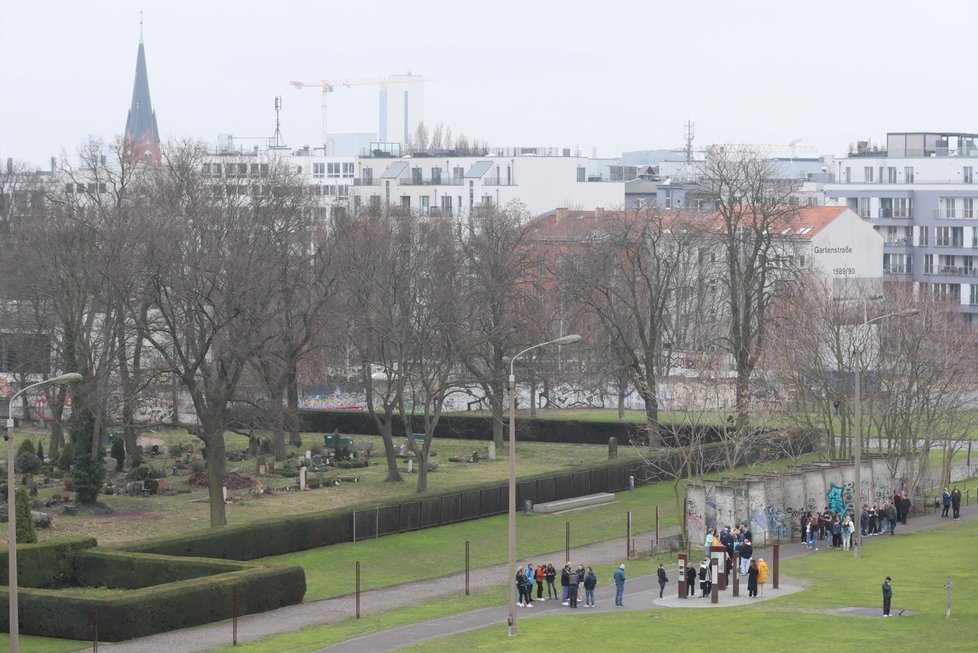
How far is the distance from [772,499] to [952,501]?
32.5 ft

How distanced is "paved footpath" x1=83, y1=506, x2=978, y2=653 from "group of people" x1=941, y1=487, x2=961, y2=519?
25.2ft

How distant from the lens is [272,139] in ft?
579

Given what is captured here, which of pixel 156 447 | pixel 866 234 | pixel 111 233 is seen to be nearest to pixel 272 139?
pixel 866 234

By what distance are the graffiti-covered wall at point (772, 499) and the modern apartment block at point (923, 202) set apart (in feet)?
221

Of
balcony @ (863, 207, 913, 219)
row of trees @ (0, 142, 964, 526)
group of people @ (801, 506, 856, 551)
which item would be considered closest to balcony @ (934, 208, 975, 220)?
balcony @ (863, 207, 913, 219)

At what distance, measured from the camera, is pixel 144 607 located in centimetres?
3869

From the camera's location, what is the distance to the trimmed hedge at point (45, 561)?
43.3 meters

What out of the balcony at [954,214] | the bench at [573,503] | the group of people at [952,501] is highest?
the balcony at [954,214]

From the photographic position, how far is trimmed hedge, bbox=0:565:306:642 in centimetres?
3812

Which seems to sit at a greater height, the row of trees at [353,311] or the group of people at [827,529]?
the row of trees at [353,311]

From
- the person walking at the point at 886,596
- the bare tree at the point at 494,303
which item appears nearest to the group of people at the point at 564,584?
the person walking at the point at 886,596

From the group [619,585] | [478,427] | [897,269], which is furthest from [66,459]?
[897,269]

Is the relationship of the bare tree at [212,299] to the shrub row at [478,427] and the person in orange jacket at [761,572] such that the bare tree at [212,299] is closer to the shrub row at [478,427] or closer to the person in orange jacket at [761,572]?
the person in orange jacket at [761,572]

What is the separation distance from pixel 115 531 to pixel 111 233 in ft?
45.3
